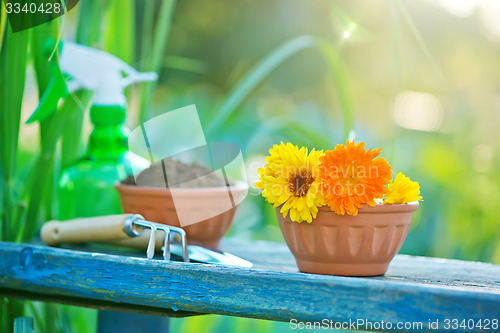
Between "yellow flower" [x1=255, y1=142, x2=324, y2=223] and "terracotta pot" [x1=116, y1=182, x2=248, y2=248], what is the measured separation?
0.12m

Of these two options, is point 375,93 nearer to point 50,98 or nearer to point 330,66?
point 330,66

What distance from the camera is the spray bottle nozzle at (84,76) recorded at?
2.24 feet

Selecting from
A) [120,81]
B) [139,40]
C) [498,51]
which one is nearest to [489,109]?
[498,51]

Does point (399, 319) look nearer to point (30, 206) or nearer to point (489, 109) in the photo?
point (30, 206)

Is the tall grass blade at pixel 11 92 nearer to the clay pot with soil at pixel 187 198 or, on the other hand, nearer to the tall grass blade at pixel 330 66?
the clay pot with soil at pixel 187 198

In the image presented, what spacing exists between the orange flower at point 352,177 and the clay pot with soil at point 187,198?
0.55 feet

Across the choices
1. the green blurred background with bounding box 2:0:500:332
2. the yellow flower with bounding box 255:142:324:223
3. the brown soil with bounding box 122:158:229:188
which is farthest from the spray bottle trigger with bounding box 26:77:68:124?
the green blurred background with bounding box 2:0:500:332

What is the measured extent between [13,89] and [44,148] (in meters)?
0.08

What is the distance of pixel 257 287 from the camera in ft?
1.56

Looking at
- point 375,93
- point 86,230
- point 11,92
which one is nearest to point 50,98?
point 11,92

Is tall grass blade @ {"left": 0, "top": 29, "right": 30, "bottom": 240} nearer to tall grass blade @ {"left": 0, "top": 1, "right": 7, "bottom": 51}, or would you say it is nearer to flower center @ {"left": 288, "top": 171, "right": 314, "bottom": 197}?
tall grass blade @ {"left": 0, "top": 1, "right": 7, "bottom": 51}

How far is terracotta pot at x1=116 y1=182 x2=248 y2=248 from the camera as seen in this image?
608mm

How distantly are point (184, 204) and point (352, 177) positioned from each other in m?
0.20

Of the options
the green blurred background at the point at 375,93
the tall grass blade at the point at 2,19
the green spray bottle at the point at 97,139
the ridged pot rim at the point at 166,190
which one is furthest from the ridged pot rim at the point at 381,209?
the green blurred background at the point at 375,93
